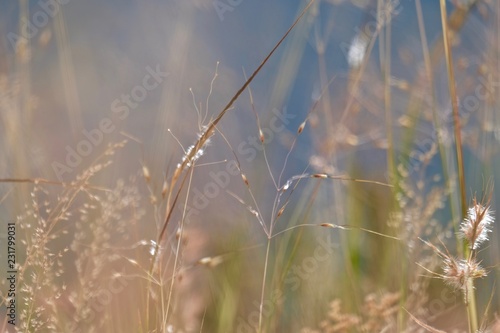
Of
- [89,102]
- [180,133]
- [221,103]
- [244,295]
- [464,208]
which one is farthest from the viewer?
[89,102]

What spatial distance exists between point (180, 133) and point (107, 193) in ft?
1.70

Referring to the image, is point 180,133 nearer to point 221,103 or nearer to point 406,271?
point 221,103

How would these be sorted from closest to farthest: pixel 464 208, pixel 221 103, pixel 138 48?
pixel 464 208
pixel 221 103
pixel 138 48

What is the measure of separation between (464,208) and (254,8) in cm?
132

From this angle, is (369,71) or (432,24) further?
(432,24)

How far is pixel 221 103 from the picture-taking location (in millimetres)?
1693

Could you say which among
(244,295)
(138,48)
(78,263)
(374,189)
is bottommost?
(244,295)

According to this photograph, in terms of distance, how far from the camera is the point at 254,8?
78.7 inches

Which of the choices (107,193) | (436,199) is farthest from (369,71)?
(107,193)

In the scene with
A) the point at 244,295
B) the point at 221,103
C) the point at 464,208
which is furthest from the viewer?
the point at 221,103

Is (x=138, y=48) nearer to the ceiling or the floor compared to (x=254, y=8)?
nearer to the floor

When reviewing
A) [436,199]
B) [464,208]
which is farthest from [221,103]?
[464,208]

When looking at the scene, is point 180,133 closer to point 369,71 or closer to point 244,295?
point 244,295

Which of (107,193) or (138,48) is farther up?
(138,48)
